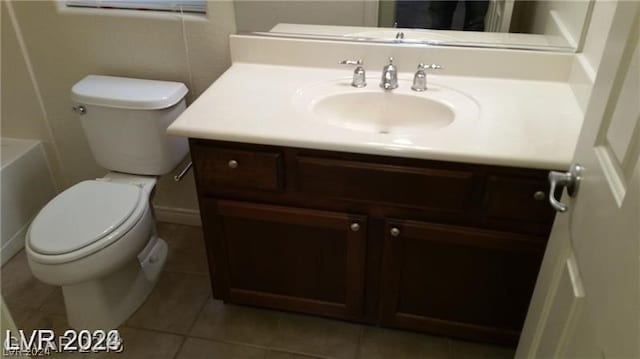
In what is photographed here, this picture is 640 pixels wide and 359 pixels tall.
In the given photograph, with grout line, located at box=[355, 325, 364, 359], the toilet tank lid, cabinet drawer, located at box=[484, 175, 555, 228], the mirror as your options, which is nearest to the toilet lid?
the toilet tank lid

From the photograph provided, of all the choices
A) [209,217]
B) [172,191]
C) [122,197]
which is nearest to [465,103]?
[209,217]

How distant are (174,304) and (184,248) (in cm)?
35

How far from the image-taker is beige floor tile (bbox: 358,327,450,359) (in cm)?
181

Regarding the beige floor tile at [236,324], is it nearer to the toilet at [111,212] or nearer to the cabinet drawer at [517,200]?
the toilet at [111,212]

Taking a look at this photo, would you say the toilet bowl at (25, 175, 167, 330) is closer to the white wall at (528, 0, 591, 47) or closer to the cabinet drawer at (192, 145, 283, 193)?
the cabinet drawer at (192, 145, 283, 193)

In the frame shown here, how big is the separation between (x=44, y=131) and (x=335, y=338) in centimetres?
153

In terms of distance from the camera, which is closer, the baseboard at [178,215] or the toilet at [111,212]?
the toilet at [111,212]

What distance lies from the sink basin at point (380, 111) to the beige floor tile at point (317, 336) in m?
0.71

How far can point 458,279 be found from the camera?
163 centimetres

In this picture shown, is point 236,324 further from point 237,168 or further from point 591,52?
point 591,52

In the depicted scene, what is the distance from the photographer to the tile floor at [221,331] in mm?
1822

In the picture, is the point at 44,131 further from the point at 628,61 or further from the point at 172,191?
the point at 628,61

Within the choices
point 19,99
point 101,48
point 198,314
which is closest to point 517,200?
point 198,314

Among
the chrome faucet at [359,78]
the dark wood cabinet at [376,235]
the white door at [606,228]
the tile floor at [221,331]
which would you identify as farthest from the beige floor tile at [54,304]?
the white door at [606,228]
